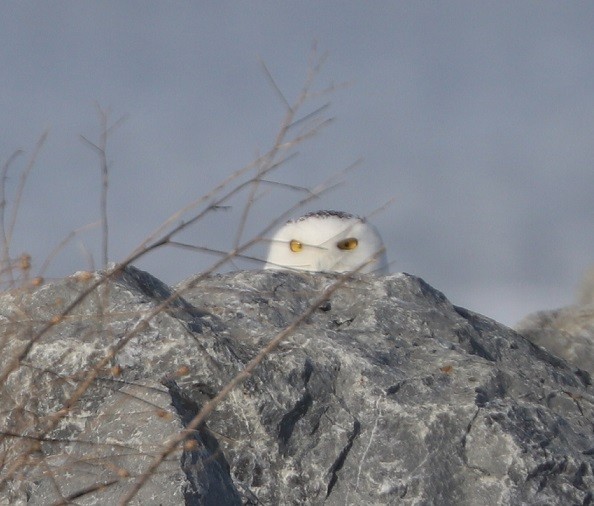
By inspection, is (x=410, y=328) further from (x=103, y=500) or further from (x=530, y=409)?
(x=103, y=500)

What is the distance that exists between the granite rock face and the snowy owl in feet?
10.2

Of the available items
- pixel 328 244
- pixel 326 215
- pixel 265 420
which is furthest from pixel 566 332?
pixel 326 215

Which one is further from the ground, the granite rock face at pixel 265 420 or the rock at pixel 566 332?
the rock at pixel 566 332

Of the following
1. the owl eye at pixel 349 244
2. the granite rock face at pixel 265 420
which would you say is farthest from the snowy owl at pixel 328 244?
the granite rock face at pixel 265 420

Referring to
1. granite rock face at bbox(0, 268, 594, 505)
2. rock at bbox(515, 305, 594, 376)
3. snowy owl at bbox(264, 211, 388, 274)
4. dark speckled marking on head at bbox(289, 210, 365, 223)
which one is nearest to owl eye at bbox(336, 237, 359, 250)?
snowy owl at bbox(264, 211, 388, 274)

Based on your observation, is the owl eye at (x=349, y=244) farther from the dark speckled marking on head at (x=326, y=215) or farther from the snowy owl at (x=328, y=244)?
the dark speckled marking on head at (x=326, y=215)

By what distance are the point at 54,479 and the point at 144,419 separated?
34 centimetres

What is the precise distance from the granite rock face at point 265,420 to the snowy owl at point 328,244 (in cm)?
311

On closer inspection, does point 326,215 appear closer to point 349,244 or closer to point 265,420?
point 349,244

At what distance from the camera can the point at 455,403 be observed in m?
3.77

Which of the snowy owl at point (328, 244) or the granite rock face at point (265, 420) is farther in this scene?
the snowy owl at point (328, 244)

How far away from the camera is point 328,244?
23.9ft

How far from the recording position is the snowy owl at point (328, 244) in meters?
7.20

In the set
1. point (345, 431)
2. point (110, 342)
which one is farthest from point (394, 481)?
point (110, 342)
